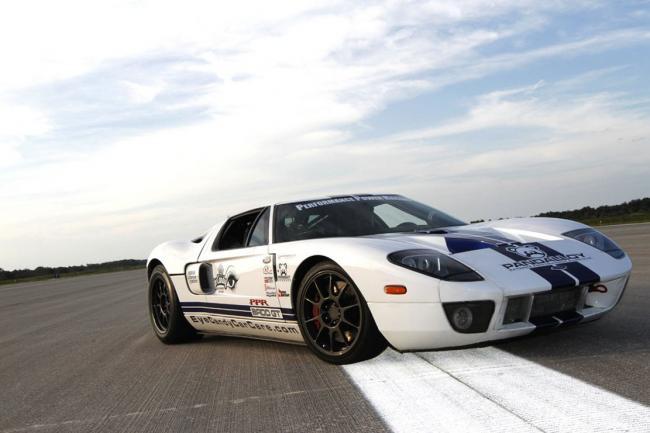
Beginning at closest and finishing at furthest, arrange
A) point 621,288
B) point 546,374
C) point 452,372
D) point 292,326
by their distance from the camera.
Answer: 1. point 546,374
2. point 452,372
3. point 621,288
4. point 292,326

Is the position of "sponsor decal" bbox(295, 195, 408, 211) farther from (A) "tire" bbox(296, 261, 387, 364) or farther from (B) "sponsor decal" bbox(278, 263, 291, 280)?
(A) "tire" bbox(296, 261, 387, 364)

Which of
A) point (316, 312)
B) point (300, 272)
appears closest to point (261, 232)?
point (300, 272)

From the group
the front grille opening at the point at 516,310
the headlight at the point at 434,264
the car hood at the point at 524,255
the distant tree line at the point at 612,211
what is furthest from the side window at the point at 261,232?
the distant tree line at the point at 612,211

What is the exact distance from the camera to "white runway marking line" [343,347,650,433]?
8.32 feet

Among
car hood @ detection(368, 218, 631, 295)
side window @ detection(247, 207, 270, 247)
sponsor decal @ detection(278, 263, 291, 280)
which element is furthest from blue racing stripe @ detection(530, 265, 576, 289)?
side window @ detection(247, 207, 270, 247)

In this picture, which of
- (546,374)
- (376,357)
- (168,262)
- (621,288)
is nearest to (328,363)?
(376,357)

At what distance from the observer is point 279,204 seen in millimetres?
5098

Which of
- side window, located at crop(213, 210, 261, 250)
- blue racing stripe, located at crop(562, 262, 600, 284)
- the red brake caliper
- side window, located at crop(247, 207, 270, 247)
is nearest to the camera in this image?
blue racing stripe, located at crop(562, 262, 600, 284)

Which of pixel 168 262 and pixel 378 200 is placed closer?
pixel 378 200

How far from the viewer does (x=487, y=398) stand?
9.64 ft

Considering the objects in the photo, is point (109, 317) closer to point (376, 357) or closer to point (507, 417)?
point (376, 357)

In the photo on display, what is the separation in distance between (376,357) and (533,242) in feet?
4.00

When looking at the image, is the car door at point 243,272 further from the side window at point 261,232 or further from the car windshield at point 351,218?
the car windshield at point 351,218

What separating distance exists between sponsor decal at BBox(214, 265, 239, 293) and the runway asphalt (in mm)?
510
